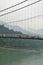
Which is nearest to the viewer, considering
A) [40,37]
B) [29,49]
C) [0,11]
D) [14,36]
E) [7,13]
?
[40,37]

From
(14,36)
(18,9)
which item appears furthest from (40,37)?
(18,9)

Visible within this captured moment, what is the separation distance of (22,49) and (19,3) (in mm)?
14311

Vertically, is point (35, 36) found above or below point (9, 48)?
above

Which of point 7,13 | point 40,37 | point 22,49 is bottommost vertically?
point 22,49

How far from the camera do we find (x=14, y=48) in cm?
2308

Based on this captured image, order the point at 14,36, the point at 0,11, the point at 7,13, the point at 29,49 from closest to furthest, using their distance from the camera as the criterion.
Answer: the point at 14,36 → the point at 0,11 → the point at 7,13 → the point at 29,49

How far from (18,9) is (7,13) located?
620mm

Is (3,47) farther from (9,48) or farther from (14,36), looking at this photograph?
(14,36)

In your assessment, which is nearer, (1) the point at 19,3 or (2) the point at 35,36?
(2) the point at 35,36

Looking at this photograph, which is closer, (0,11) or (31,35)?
(31,35)

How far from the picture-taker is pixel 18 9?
34.1 ft

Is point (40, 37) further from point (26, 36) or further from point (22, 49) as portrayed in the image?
point (22, 49)

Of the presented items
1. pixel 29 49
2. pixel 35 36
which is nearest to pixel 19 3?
pixel 35 36

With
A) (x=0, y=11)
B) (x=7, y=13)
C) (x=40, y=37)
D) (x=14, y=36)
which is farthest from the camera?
(x=7, y=13)
